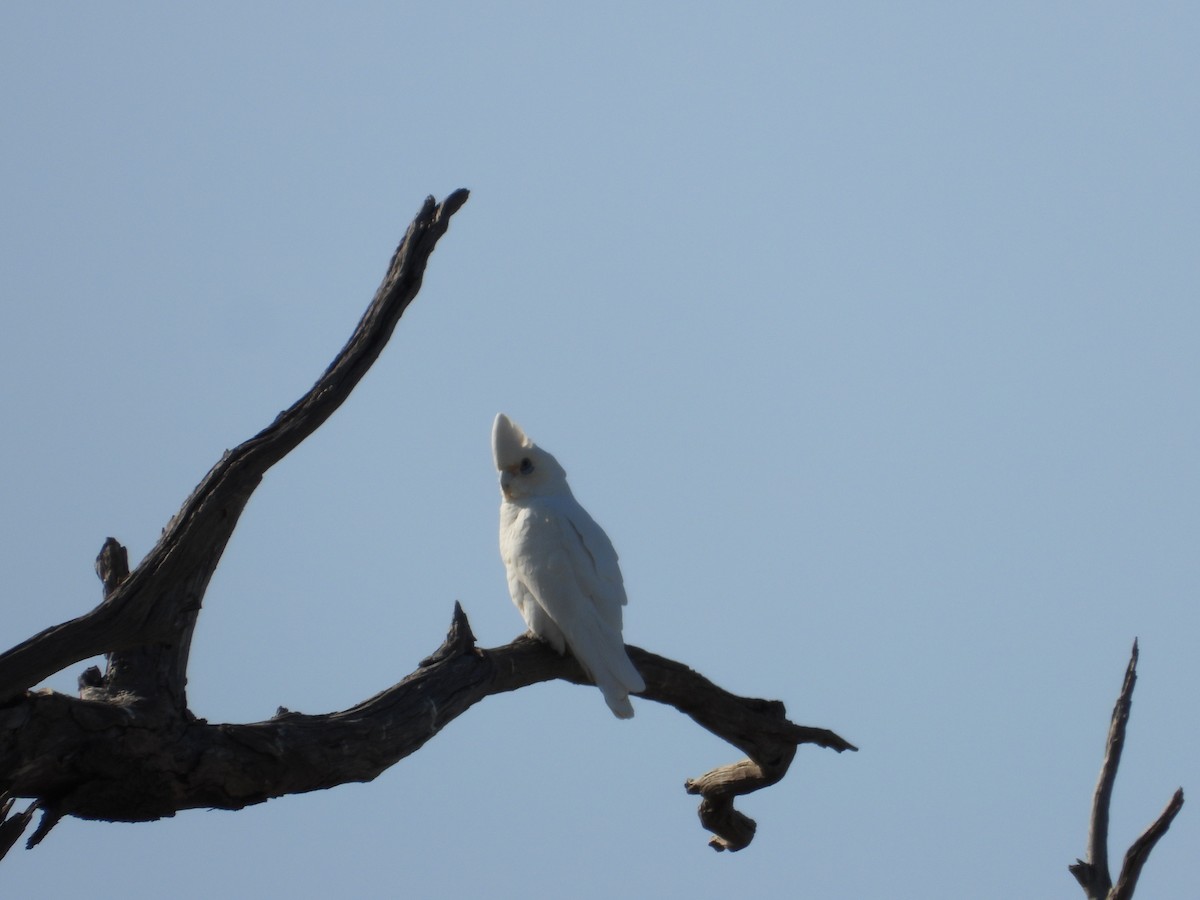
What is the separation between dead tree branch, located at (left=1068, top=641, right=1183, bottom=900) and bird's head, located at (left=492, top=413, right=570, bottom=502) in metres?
3.14

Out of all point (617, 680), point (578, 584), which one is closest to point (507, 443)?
point (578, 584)

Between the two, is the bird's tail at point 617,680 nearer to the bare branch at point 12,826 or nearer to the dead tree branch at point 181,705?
the dead tree branch at point 181,705

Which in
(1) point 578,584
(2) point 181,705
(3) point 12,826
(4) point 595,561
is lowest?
(3) point 12,826

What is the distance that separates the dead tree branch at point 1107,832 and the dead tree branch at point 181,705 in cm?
237

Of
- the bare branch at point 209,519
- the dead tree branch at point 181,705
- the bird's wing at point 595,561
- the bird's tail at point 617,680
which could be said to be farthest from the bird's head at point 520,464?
the bare branch at point 209,519

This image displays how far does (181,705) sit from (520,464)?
3.03 m

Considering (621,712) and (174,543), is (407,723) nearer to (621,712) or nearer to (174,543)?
(174,543)

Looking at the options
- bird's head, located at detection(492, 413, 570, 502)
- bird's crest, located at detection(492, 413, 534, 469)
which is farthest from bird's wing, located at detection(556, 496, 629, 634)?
bird's crest, located at detection(492, 413, 534, 469)

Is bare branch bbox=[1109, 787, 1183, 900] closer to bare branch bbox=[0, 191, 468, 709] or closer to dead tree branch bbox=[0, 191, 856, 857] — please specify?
dead tree branch bbox=[0, 191, 856, 857]

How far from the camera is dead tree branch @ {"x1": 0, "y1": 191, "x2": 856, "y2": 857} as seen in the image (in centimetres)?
411

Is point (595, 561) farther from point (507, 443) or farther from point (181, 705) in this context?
point (181, 705)

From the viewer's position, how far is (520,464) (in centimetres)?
733

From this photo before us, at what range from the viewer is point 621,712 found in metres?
6.36

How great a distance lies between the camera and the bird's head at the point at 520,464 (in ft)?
24.0
